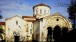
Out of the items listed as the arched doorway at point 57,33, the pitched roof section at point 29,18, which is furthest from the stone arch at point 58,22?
the pitched roof section at point 29,18

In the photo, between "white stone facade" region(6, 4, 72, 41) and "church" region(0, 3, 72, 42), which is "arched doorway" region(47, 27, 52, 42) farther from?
"white stone facade" region(6, 4, 72, 41)

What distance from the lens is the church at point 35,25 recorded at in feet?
152

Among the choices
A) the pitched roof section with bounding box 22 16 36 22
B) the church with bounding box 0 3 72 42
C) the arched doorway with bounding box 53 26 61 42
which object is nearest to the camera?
the arched doorway with bounding box 53 26 61 42

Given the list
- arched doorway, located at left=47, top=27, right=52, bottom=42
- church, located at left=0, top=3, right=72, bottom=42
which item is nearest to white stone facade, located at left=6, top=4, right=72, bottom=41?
church, located at left=0, top=3, right=72, bottom=42

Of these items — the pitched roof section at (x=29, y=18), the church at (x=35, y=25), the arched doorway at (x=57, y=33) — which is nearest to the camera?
the arched doorway at (x=57, y=33)

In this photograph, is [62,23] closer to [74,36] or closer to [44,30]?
[44,30]

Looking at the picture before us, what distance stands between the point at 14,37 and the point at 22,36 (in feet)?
4.80

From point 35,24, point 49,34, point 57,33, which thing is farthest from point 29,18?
point 57,33

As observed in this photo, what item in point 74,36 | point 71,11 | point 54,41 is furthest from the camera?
point 54,41

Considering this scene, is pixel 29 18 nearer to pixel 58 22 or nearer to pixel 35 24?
pixel 35 24

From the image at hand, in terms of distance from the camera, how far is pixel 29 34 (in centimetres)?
4966

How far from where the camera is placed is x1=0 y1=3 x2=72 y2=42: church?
46.2 m

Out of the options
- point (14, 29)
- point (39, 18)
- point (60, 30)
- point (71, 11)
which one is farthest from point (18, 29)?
point (71, 11)

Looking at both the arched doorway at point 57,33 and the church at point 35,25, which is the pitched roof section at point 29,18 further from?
the arched doorway at point 57,33
